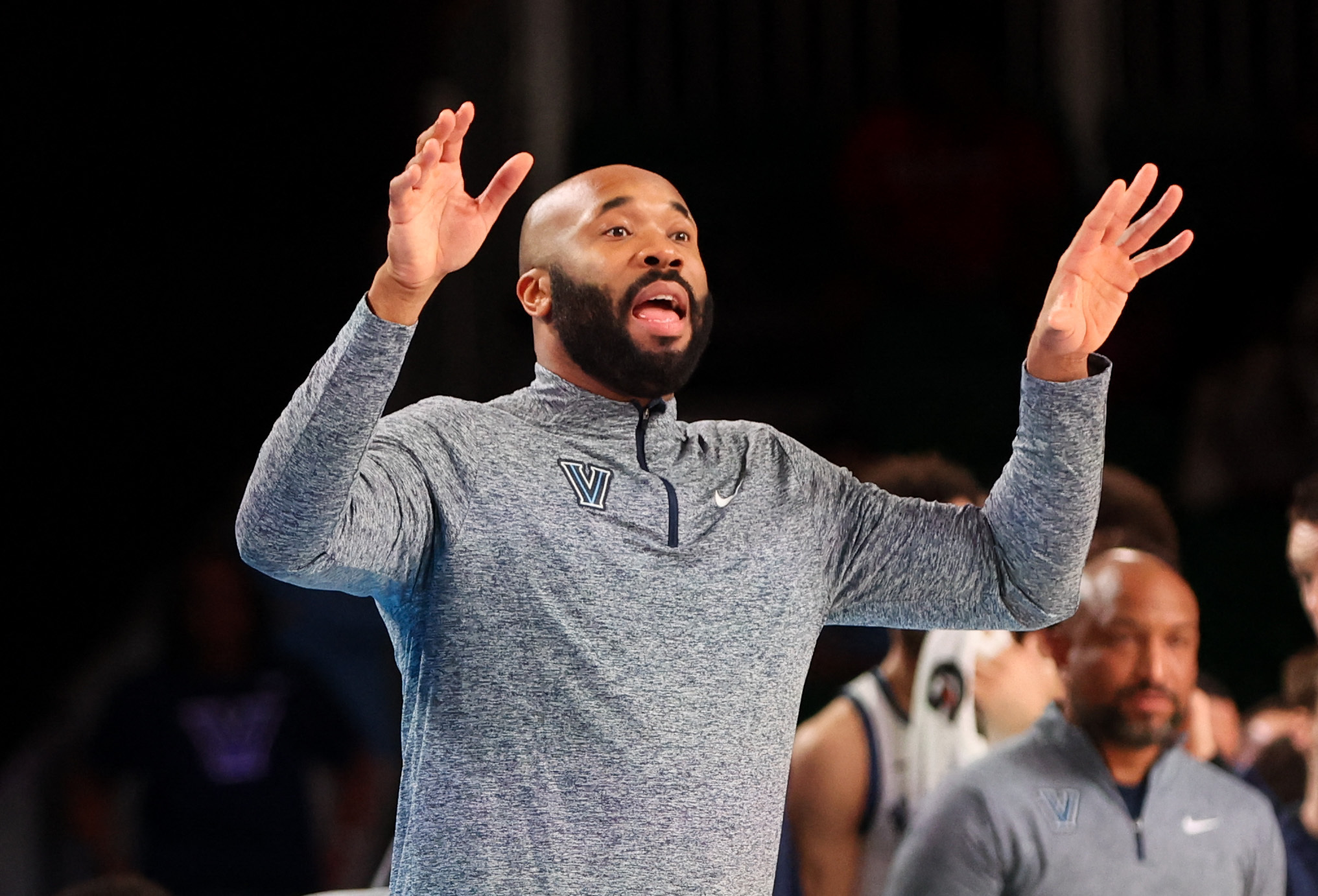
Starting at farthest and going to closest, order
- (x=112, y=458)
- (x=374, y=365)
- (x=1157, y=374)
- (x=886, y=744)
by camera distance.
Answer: (x=1157, y=374) < (x=112, y=458) < (x=886, y=744) < (x=374, y=365)

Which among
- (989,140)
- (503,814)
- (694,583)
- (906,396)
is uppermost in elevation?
(989,140)

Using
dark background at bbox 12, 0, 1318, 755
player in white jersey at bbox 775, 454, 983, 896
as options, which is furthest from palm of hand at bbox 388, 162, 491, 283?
dark background at bbox 12, 0, 1318, 755

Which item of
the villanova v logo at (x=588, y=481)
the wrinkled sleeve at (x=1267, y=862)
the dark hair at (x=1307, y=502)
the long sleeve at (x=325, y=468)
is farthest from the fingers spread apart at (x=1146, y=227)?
the dark hair at (x=1307, y=502)

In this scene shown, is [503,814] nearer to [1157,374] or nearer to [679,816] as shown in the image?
[679,816]

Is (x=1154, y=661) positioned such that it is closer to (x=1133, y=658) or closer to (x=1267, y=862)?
(x=1133, y=658)

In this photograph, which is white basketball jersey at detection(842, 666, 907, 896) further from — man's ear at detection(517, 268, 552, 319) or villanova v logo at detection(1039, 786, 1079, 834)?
man's ear at detection(517, 268, 552, 319)

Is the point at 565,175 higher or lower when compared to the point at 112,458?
higher

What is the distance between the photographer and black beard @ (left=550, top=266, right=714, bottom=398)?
6.37 ft

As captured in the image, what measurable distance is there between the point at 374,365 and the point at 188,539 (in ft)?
10.6

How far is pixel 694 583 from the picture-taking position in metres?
1.82

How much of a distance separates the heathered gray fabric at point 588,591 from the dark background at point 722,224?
2.90 meters

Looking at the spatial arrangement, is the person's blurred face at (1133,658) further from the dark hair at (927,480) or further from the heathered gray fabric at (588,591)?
the heathered gray fabric at (588,591)

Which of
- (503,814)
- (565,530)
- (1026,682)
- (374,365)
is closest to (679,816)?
(503,814)

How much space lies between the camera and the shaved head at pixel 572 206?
2020 millimetres
